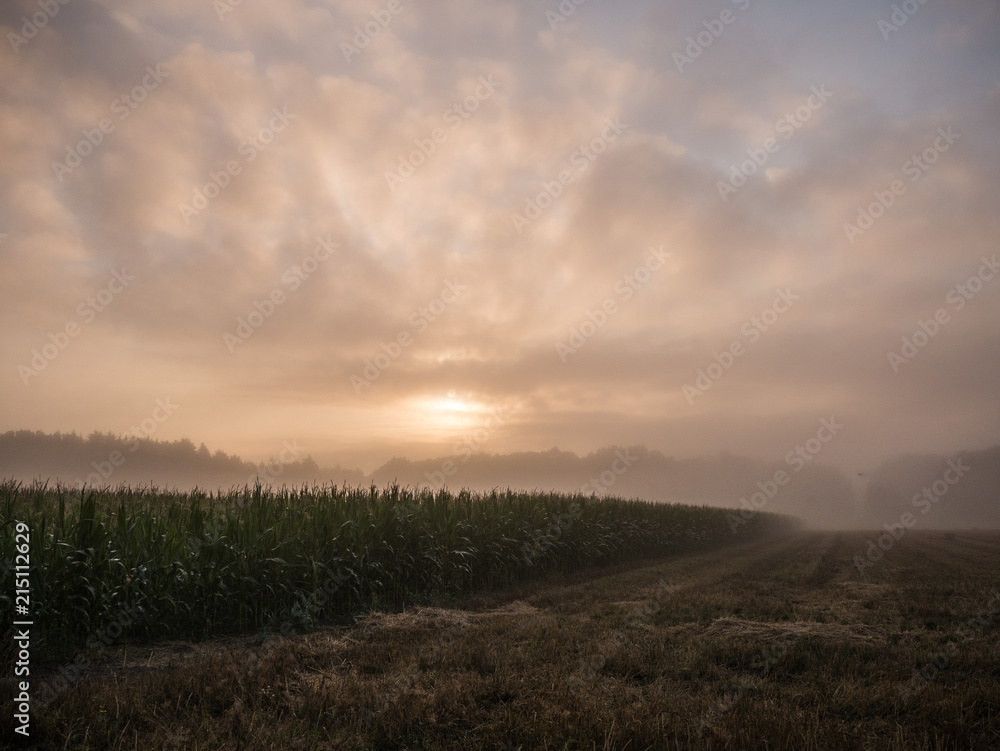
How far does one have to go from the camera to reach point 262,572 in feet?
30.8

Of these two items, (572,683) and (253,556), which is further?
(253,556)

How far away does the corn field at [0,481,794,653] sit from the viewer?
7301 mm

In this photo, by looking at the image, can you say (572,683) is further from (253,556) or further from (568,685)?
(253,556)

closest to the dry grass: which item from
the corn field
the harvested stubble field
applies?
the harvested stubble field

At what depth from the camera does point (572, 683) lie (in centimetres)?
576

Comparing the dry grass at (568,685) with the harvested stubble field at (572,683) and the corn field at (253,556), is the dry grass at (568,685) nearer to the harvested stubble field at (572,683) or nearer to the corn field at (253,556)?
the harvested stubble field at (572,683)

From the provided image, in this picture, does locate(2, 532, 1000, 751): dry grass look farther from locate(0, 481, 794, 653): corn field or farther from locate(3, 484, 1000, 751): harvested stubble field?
locate(0, 481, 794, 653): corn field

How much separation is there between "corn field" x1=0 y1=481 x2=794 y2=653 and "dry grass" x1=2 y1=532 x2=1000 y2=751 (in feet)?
2.58

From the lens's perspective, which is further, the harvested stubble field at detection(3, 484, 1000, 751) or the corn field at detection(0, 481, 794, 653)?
the corn field at detection(0, 481, 794, 653)

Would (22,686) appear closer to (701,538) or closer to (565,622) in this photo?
(565,622)

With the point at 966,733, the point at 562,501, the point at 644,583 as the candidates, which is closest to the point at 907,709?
the point at 966,733

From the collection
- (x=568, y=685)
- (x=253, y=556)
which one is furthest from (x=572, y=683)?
(x=253, y=556)

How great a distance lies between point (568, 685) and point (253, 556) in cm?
616

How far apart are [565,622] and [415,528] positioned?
4.64 metres
